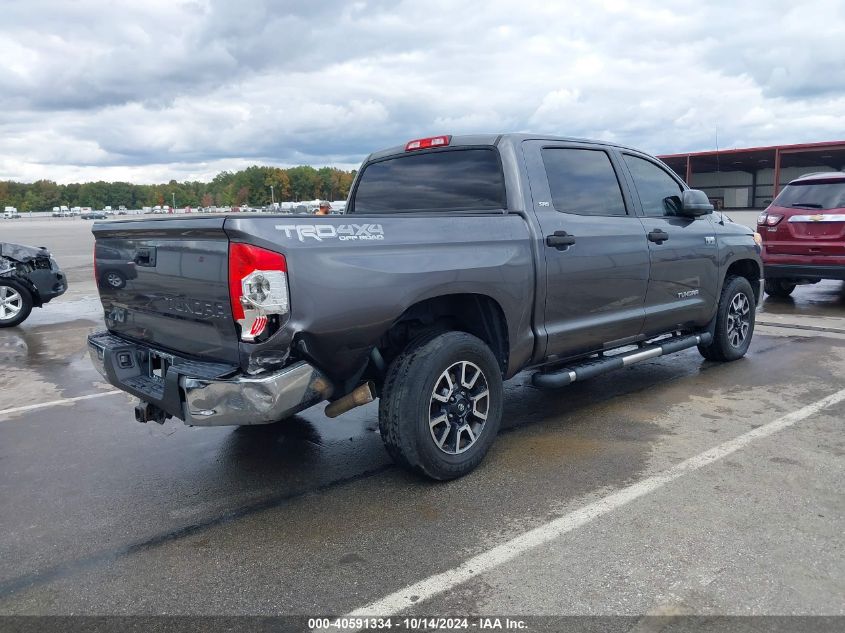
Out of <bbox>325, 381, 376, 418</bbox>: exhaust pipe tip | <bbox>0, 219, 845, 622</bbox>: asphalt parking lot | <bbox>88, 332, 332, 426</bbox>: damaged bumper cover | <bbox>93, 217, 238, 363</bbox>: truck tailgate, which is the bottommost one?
<bbox>0, 219, 845, 622</bbox>: asphalt parking lot

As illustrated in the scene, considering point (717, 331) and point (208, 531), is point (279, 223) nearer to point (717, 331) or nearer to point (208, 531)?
point (208, 531)

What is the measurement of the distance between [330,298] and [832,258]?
859cm

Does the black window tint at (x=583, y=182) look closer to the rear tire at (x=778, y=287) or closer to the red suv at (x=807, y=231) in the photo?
the red suv at (x=807, y=231)

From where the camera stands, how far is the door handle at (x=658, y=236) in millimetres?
5207

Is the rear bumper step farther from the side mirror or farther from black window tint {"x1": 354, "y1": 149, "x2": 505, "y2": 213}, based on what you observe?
black window tint {"x1": 354, "y1": 149, "x2": 505, "y2": 213}

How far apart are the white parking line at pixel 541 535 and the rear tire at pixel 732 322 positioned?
5.79ft

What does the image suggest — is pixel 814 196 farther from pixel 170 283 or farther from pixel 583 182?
pixel 170 283

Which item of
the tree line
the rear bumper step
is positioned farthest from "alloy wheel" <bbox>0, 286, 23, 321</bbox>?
the tree line

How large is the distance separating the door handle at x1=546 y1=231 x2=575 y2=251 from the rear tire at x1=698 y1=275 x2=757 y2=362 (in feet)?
8.06

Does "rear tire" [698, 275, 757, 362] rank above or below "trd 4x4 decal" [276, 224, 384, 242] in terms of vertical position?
below

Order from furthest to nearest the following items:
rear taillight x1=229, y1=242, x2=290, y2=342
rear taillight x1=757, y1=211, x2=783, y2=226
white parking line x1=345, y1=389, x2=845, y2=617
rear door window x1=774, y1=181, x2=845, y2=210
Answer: rear taillight x1=757, y1=211, x2=783, y2=226, rear door window x1=774, y1=181, x2=845, y2=210, rear taillight x1=229, y1=242, x2=290, y2=342, white parking line x1=345, y1=389, x2=845, y2=617

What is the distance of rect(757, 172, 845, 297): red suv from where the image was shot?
9.41 metres

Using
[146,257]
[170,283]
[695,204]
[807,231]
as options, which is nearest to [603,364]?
[695,204]

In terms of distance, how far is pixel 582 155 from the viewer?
4965 millimetres
